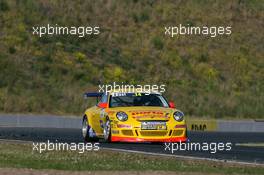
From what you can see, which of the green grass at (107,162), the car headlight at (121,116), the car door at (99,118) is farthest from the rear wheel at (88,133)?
the green grass at (107,162)

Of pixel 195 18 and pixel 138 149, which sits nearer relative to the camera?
pixel 138 149

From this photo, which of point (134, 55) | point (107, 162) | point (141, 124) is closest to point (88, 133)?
point (141, 124)

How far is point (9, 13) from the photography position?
57469 mm

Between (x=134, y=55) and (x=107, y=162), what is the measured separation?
40211 mm

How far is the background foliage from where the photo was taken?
5044 centimetres

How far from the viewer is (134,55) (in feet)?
185

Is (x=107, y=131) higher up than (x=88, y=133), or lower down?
higher up

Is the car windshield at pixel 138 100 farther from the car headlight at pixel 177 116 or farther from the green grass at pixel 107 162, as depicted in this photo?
the green grass at pixel 107 162

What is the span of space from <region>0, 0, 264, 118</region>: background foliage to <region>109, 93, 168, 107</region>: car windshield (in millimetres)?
23939

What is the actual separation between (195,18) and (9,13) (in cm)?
1259

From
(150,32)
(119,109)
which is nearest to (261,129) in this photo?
(119,109)

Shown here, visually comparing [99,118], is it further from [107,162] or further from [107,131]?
[107,162]

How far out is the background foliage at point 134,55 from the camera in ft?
165

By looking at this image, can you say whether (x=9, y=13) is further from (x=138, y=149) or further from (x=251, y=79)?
(x=138, y=149)
